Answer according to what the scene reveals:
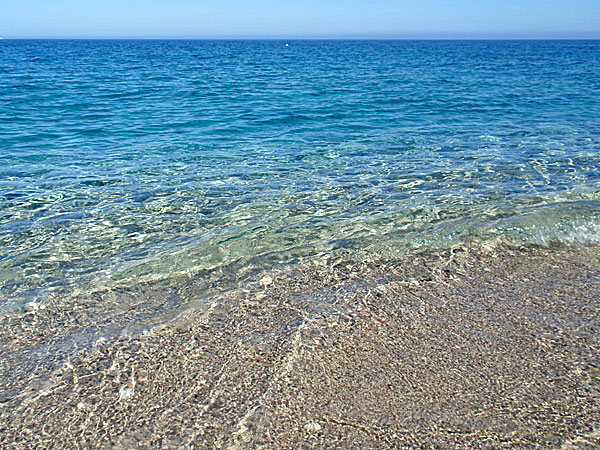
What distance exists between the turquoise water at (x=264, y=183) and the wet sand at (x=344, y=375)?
41.5 inches

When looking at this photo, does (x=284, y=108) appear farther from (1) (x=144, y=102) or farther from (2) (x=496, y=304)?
(2) (x=496, y=304)

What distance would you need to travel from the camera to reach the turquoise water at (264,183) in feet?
18.1

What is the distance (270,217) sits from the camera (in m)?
6.55

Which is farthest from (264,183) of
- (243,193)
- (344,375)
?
(344,375)

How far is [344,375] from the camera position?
10.9ft

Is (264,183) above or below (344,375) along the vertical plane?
below

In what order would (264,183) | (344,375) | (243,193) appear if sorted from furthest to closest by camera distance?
(264,183), (243,193), (344,375)

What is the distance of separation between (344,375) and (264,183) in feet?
17.0

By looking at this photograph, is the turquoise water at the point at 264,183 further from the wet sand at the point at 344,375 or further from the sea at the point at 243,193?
the wet sand at the point at 344,375

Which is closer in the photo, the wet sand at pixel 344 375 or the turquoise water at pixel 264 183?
the wet sand at pixel 344 375

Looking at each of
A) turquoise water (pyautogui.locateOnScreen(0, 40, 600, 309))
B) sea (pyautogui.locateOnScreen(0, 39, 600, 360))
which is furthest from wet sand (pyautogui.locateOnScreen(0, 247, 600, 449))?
turquoise water (pyautogui.locateOnScreen(0, 40, 600, 309))

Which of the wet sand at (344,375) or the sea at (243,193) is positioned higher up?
the wet sand at (344,375)

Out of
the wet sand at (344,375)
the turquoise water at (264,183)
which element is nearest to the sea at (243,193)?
the turquoise water at (264,183)

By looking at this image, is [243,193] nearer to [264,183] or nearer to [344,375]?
[264,183]
